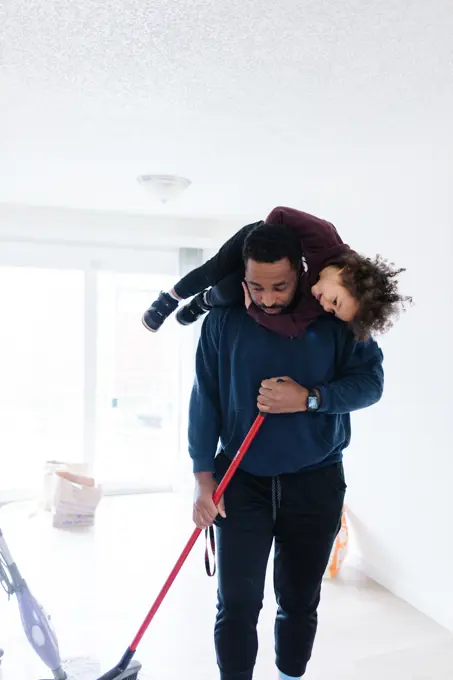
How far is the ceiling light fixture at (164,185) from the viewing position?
11.0 feet

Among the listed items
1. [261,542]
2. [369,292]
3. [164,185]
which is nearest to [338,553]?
[261,542]

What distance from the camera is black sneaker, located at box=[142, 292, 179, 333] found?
5.92 ft

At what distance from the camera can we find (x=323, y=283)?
1.49 meters

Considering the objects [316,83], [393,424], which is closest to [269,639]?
[393,424]

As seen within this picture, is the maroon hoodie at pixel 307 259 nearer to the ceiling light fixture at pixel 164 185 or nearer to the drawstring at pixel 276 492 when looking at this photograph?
the drawstring at pixel 276 492

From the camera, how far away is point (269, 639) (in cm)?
259

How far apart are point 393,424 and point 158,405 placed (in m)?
2.40

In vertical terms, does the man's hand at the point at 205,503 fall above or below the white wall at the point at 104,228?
below

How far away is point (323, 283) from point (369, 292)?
10cm

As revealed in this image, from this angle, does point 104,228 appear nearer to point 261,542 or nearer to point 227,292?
point 227,292

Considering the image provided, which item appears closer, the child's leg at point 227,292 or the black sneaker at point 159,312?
the child's leg at point 227,292

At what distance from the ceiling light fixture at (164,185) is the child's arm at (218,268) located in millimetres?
1686

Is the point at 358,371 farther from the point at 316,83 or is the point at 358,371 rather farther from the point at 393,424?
the point at 393,424

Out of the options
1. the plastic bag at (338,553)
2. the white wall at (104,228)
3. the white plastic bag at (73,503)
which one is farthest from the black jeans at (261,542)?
the white wall at (104,228)
